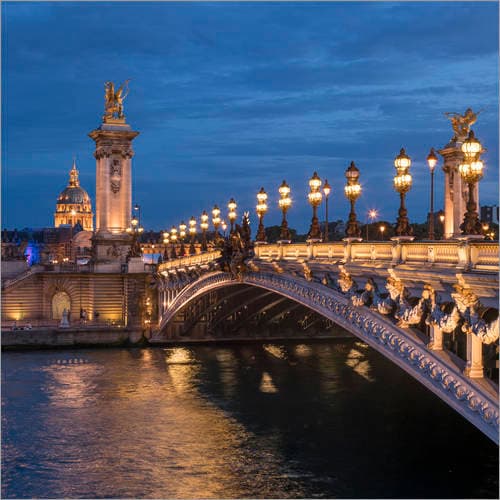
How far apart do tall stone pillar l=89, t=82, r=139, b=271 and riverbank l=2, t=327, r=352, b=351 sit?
14441 mm

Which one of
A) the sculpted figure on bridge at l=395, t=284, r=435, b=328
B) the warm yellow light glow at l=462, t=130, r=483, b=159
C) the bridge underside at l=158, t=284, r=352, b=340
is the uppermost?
the warm yellow light glow at l=462, t=130, r=483, b=159

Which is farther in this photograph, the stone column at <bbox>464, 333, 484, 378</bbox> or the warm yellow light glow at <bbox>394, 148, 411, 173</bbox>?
the warm yellow light glow at <bbox>394, 148, 411, 173</bbox>

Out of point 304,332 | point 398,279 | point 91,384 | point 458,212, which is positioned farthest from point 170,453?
point 458,212

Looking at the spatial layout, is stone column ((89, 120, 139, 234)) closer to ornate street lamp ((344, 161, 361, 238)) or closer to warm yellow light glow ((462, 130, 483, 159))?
ornate street lamp ((344, 161, 361, 238))

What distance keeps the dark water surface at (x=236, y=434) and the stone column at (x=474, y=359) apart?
5.83 m

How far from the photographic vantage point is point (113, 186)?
76.8 m

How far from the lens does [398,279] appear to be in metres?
23.1

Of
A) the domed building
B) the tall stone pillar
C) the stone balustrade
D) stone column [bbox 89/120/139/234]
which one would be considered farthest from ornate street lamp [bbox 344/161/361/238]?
the domed building

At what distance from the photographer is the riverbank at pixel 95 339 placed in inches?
2314

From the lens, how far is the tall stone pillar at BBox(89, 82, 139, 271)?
248 feet

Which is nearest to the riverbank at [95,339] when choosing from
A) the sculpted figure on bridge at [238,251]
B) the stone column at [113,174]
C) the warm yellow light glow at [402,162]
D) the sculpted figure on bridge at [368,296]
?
the stone column at [113,174]

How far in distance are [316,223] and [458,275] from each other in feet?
48.6

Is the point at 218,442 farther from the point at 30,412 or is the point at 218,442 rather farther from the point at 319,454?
the point at 30,412

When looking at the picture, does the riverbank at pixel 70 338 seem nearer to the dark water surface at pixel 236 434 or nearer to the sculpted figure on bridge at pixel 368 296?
the dark water surface at pixel 236 434
